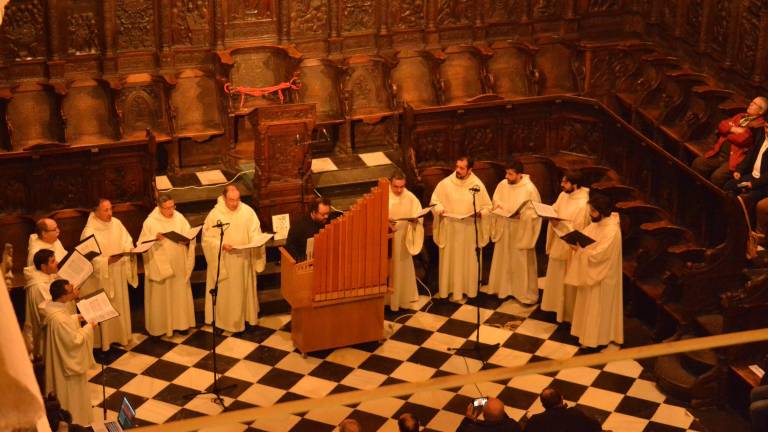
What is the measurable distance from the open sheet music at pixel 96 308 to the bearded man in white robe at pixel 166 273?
183 centimetres

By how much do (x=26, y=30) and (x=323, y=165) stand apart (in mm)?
3486

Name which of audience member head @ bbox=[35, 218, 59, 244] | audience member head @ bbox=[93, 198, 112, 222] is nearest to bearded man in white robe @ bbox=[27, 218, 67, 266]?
audience member head @ bbox=[35, 218, 59, 244]

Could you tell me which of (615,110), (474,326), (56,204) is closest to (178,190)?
(56,204)

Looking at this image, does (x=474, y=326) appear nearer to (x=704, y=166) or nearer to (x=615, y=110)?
(x=704, y=166)

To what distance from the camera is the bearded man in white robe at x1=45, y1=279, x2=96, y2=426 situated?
28.9 feet

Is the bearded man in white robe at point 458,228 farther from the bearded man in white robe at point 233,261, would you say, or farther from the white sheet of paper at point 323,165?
the bearded man in white robe at point 233,261

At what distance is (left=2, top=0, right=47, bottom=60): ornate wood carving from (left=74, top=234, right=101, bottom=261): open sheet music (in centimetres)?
327

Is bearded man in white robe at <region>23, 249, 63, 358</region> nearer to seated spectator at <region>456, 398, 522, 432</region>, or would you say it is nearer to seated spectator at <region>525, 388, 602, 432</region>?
seated spectator at <region>456, 398, 522, 432</region>

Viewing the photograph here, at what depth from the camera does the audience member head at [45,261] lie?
925 cm

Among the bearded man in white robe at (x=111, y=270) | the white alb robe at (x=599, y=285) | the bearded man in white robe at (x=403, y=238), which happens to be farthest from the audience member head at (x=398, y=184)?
the bearded man in white robe at (x=111, y=270)

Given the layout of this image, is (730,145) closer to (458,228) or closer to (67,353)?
(458,228)

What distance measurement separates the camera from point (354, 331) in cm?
1059

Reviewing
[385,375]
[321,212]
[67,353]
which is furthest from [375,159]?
[67,353]

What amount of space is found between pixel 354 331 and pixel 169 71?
4.09m
